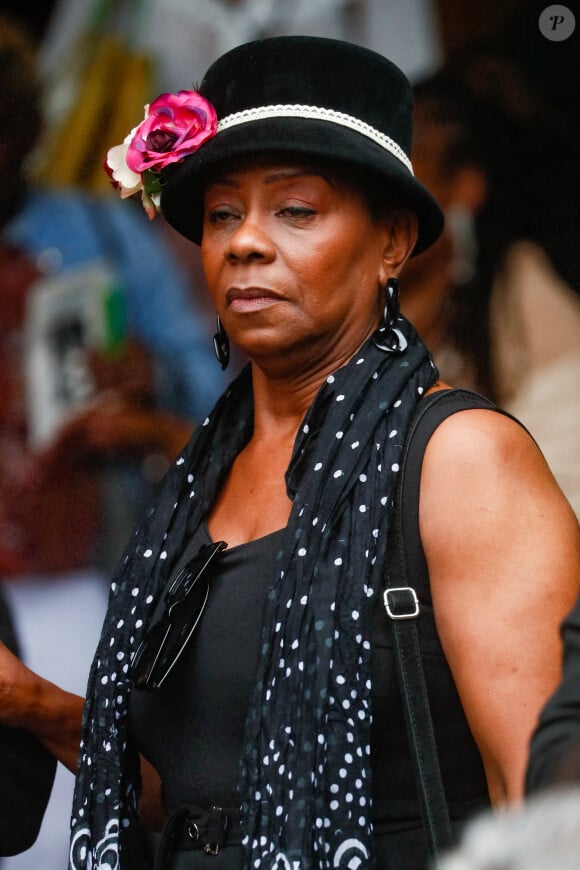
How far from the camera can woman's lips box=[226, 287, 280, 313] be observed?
1922mm

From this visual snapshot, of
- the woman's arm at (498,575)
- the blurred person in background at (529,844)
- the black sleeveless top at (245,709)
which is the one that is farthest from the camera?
the black sleeveless top at (245,709)

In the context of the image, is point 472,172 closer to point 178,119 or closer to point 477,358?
point 477,358

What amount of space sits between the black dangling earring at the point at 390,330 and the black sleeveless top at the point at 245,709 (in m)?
0.17

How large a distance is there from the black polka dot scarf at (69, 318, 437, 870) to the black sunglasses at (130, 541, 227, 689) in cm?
9

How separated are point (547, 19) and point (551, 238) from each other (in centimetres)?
49

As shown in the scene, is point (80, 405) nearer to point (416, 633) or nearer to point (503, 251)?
point (503, 251)

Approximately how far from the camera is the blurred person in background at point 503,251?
282cm

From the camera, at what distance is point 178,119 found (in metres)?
2.05

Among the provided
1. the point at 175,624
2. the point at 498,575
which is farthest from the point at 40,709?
the point at 498,575

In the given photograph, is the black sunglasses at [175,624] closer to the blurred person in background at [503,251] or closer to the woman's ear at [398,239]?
the woman's ear at [398,239]

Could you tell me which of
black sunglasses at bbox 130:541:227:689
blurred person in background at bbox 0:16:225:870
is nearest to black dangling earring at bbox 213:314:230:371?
black sunglasses at bbox 130:541:227:689

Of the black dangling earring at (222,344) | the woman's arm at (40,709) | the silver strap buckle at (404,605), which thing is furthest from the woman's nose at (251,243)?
the woman's arm at (40,709)

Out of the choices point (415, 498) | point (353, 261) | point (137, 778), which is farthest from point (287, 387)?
point (137, 778)

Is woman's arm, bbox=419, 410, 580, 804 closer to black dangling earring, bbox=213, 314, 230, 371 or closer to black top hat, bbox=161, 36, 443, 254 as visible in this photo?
black top hat, bbox=161, 36, 443, 254
